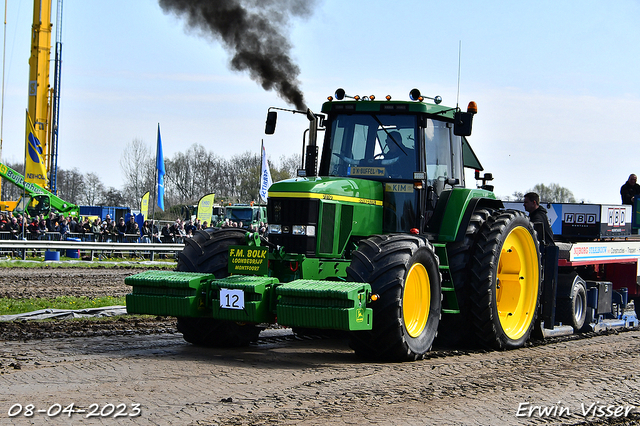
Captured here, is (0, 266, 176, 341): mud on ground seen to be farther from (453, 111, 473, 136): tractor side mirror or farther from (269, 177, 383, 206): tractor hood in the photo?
(453, 111, 473, 136): tractor side mirror

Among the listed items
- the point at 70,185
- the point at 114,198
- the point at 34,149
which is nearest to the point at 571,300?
the point at 34,149

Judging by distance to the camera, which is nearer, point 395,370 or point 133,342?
point 395,370

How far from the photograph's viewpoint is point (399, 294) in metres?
7.77

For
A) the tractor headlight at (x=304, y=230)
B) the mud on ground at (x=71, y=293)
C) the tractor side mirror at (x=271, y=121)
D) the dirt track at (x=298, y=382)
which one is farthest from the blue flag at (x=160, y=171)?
the tractor headlight at (x=304, y=230)

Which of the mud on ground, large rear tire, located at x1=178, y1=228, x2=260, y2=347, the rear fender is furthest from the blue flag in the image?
the rear fender

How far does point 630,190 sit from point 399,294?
826cm

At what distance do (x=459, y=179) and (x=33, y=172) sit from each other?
25.4m

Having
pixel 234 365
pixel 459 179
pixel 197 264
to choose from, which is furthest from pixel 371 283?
pixel 459 179

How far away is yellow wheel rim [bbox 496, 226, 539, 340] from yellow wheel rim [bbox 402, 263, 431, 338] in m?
1.84

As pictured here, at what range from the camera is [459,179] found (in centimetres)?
1020

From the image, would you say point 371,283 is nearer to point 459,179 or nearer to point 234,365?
point 234,365

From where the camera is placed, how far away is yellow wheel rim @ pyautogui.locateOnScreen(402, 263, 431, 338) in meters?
8.35

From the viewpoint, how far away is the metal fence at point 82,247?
79.2ft

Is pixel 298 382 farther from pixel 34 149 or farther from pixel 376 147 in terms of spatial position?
pixel 34 149
